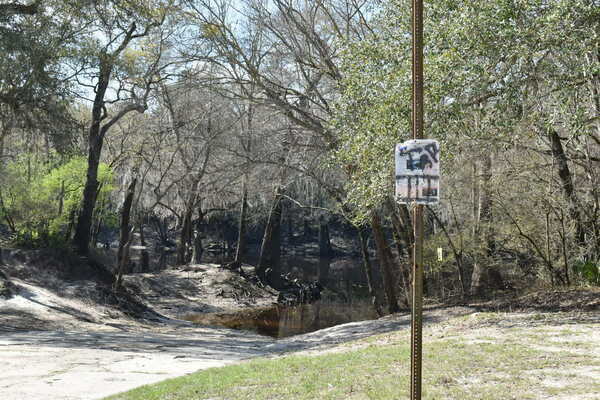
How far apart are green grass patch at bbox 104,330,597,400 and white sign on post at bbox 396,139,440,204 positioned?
2.70 m

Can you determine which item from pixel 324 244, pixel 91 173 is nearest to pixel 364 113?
pixel 91 173

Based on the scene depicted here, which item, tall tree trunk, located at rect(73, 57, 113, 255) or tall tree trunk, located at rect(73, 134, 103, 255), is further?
tall tree trunk, located at rect(73, 134, 103, 255)

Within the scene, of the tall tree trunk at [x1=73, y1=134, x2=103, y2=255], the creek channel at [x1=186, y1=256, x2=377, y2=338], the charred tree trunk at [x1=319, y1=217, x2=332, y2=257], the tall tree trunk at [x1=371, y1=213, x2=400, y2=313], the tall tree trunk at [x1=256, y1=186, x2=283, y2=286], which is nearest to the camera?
the tall tree trunk at [x1=371, y1=213, x2=400, y2=313]

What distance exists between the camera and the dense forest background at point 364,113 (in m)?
10.3

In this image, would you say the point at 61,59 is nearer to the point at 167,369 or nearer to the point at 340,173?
the point at 340,173

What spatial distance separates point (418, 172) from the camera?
5.19 meters

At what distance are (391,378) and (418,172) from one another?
145 inches

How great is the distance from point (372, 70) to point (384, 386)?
6911 mm

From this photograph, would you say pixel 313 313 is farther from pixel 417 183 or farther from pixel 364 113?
pixel 417 183

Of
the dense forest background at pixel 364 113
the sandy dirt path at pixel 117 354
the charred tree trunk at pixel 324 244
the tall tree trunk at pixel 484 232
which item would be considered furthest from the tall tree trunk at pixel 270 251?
the charred tree trunk at pixel 324 244

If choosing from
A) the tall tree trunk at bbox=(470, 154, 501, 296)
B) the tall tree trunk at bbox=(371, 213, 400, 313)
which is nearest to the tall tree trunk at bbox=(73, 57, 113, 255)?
the tall tree trunk at bbox=(371, 213, 400, 313)

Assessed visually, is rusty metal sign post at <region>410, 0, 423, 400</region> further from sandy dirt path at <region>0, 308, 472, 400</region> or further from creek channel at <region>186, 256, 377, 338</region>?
creek channel at <region>186, 256, 377, 338</region>

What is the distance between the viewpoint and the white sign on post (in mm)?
5148

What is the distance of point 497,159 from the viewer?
54.9ft
